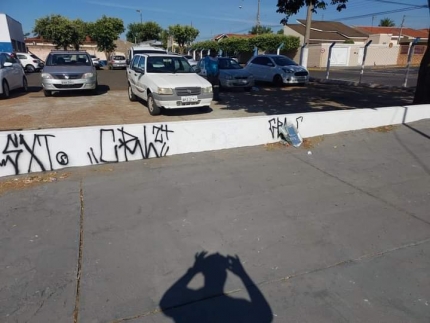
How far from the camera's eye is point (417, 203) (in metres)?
4.16

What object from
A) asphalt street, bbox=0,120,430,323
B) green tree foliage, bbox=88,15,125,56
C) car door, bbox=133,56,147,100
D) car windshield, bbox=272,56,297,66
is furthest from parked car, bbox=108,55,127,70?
asphalt street, bbox=0,120,430,323

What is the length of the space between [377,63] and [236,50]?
17.7 meters

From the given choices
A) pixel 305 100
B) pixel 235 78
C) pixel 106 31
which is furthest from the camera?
pixel 106 31

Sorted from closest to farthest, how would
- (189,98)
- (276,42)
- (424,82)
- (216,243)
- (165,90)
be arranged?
1. (216,243)
2. (165,90)
3. (189,98)
4. (424,82)
5. (276,42)

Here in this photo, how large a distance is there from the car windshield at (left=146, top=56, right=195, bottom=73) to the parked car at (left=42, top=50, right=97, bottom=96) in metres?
3.09

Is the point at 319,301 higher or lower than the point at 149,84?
lower

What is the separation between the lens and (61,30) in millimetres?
45531

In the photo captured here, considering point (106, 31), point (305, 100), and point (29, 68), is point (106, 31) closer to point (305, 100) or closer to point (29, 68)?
point (29, 68)

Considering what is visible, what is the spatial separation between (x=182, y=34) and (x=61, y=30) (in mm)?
21210

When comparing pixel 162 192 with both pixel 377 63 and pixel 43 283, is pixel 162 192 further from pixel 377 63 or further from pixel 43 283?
pixel 377 63

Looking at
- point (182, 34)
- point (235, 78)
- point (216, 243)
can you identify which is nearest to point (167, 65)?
point (235, 78)

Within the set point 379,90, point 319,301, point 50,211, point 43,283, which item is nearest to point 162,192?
point 50,211

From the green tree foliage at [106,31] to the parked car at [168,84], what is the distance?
4025cm

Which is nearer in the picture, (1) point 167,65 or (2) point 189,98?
(2) point 189,98
